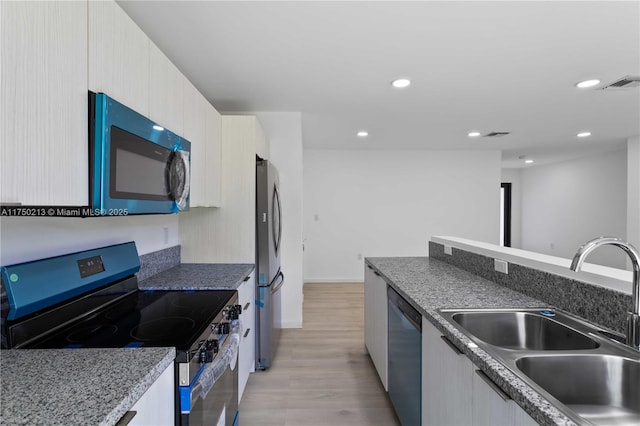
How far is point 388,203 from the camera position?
5.98 meters

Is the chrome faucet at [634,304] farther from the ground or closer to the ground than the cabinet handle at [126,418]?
farther from the ground

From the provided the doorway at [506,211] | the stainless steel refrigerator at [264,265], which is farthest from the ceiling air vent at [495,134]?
the doorway at [506,211]

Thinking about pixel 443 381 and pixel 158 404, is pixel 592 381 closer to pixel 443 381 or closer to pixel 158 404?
pixel 443 381

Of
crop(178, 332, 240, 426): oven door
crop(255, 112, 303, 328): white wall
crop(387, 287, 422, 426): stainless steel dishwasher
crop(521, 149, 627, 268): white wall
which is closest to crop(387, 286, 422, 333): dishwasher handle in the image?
crop(387, 287, 422, 426): stainless steel dishwasher

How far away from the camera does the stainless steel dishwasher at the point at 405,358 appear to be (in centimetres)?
149

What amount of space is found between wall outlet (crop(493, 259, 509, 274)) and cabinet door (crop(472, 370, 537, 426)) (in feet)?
3.11

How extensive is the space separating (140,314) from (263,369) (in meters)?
1.46

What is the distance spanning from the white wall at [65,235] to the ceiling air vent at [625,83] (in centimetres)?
383

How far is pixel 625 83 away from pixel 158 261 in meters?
3.98

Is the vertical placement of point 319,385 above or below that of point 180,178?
below

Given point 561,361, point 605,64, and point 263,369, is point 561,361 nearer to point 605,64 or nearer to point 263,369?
point 263,369

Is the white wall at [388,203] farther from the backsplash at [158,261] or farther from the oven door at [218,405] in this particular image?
the oven door at [218,405]

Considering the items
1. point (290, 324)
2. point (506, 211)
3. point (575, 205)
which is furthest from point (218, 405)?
point (506, 211)

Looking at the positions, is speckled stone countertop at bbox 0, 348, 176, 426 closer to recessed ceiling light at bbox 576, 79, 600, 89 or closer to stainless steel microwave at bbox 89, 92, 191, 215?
stainless steel microwave at bbox 89, 92, 191, 215
